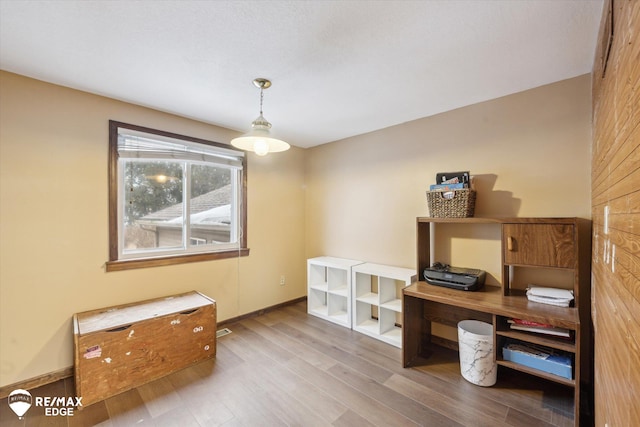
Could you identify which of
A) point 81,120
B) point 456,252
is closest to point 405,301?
point 456,252

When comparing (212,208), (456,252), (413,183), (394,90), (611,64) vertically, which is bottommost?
(456,252)

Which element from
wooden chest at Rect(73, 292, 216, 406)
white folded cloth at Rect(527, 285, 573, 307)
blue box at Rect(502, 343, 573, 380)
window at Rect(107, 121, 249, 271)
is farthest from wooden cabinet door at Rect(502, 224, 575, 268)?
window at Rect(107, 121, 249, 271)

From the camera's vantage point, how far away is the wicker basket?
2385mm

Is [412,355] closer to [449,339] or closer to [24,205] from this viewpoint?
[449,339]

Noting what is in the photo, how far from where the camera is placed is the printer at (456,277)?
2.32 m

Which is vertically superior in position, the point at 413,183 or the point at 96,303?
the point at 413,183

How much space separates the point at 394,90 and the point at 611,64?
54.2 inches

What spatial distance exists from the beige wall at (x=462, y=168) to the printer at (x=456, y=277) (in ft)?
0.56

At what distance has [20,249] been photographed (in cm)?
209

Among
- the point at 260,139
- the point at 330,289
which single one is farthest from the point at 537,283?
the point at 260,139

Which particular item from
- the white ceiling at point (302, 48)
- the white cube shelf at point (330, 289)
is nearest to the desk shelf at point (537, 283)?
the white cube shelf at point (330, 289)

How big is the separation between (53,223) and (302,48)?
239 centimetres

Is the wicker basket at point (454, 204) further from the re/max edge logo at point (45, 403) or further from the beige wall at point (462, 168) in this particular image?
the re/max edge logo at point (45, 403)

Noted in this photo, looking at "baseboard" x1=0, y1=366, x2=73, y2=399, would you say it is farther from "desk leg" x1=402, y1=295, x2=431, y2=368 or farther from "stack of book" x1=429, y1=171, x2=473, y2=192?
"stack of book" x1=429, y1=171, x2=473, y2=192
